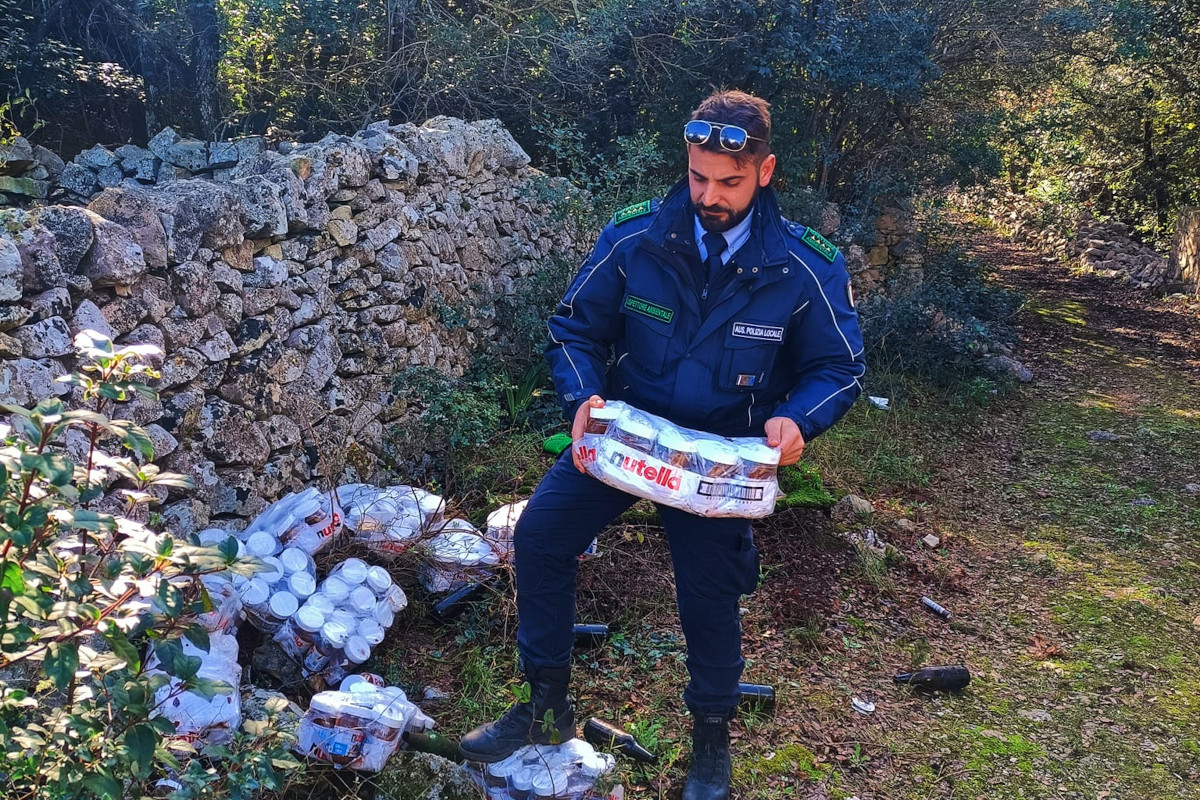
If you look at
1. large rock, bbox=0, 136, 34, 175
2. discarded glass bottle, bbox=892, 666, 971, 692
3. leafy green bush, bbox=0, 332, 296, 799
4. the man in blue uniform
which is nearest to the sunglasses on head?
the man in blue uniform

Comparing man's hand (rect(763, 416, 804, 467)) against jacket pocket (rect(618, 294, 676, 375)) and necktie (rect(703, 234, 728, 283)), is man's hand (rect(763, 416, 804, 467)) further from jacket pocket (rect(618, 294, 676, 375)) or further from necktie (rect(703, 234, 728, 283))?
necktie (rect(703, 234, 728, 283))

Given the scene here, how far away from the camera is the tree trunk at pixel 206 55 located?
25.0 feet

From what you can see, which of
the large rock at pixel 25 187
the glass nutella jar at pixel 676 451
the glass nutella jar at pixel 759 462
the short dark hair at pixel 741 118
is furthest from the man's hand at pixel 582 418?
the large rock at pixel 25 187

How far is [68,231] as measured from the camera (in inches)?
118

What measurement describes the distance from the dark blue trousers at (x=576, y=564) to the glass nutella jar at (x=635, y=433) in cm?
22

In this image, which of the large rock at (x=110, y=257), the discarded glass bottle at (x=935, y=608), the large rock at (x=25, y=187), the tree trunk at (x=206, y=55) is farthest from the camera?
the tree trunk at (x=206, y=55)

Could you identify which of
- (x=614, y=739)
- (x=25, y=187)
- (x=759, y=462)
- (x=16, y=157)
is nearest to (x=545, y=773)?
(x=614, y=739)

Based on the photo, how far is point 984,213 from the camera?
612 inches

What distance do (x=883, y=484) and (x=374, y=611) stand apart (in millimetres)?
3406

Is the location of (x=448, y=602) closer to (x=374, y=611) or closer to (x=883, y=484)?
(x=374, y=611)

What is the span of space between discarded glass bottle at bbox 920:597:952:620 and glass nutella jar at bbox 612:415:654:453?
2440 mm

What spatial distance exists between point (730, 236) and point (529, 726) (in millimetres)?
1592

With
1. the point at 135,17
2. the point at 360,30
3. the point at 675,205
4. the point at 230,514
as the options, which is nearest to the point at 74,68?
the point at 135,17

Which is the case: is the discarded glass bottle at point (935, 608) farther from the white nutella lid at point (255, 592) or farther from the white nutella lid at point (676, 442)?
the white nutella lid at point (255, 592)
